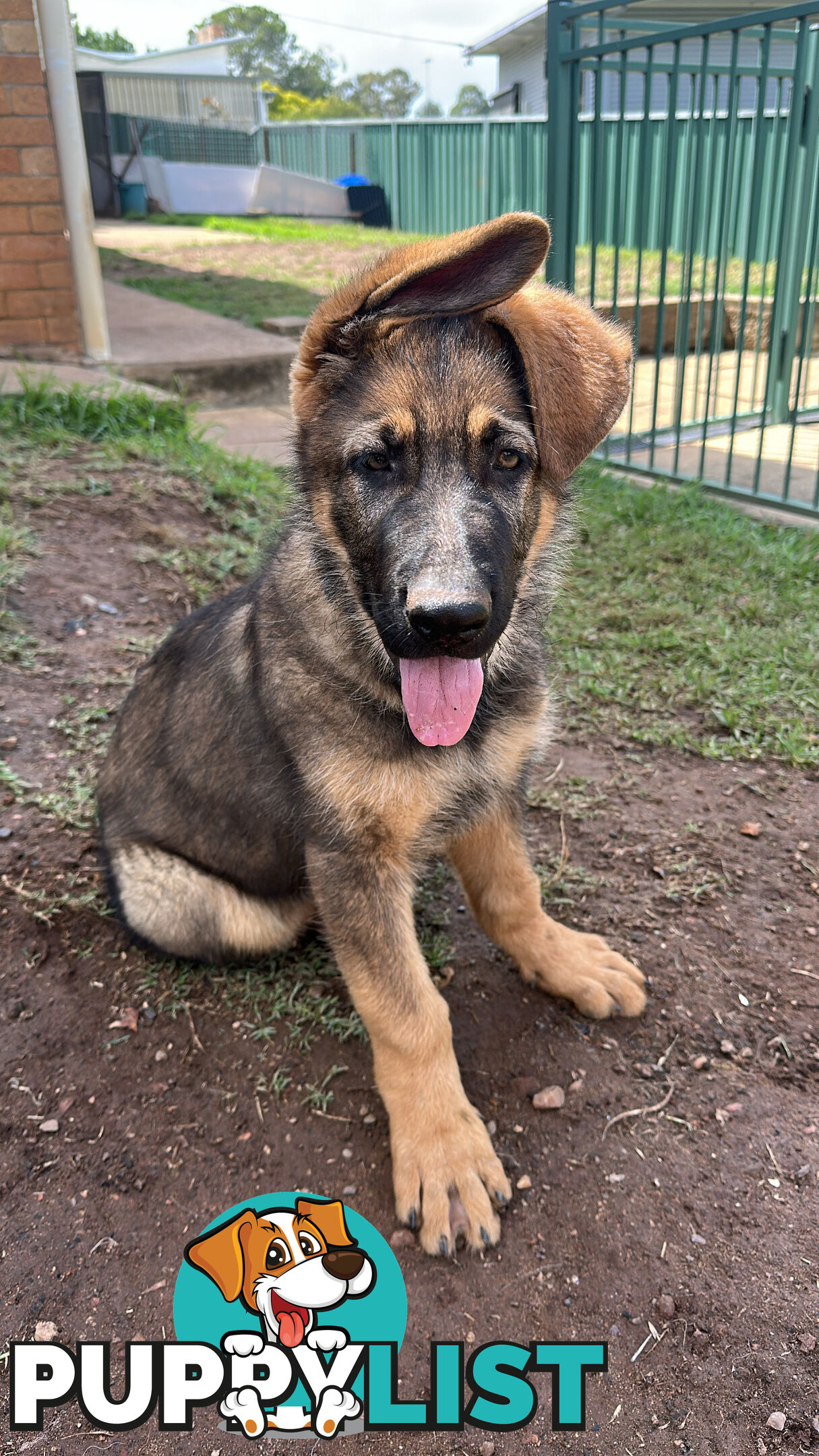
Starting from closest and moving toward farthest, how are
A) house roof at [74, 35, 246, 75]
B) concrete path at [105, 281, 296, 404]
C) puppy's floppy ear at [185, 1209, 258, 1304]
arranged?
puppy's floppy ear at [185, 1209, 258, 1304]
concrete path at [105, 281, 296, 404]
house roof at [74, 35, 246, 75]

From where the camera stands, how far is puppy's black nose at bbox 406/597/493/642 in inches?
72.4

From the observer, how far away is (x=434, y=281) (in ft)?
6.82

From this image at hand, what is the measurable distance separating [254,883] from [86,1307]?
110cm

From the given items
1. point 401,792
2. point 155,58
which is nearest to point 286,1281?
point 401,792

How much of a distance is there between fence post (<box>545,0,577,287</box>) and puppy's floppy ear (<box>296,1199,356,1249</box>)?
592 cm

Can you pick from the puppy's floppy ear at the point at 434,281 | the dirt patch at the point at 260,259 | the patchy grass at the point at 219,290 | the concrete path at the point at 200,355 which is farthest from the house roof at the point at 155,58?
the puppy's floppy ear at the point at 434,281

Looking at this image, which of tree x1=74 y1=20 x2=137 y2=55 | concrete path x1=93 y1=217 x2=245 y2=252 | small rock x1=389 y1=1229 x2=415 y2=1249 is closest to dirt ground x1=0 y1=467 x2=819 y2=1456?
small rock x1=389 y1=1229 x2=415 y2=1249

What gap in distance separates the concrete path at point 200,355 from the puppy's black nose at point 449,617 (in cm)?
584

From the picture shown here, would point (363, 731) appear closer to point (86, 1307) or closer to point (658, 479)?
point (86, 1307)

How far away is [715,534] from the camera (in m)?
5.77

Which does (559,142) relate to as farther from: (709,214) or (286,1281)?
(286,1281)

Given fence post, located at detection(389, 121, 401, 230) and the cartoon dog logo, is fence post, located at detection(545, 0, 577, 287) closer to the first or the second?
the cartoon dog logo

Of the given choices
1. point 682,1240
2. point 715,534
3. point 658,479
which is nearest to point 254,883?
point 682,1240

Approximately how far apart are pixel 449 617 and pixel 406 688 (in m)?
0.34
